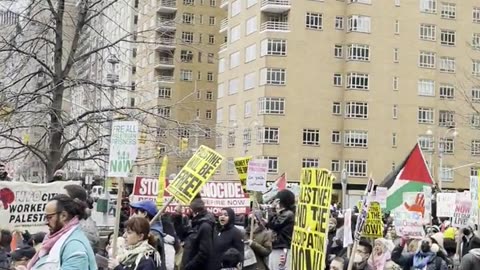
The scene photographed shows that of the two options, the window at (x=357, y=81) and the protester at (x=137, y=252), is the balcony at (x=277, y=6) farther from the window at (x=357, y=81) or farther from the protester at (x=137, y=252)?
the protester at (x=137, y=252)

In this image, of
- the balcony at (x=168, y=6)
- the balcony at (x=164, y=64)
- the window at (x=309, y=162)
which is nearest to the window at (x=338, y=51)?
the window at (x=309, y=162)

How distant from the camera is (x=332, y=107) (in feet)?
222

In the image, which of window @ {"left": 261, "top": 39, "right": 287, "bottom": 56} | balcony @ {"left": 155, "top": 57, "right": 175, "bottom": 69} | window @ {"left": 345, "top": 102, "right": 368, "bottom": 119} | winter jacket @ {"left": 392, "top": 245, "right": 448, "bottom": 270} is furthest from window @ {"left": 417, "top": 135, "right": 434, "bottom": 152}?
winter jacket @ {"left": 392, "top": 245, "right": 448, "bottom": 270}

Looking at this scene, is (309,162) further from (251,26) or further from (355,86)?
(251,26)

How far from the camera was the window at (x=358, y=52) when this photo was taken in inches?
2660

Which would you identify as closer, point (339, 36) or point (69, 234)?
point (69, 234)

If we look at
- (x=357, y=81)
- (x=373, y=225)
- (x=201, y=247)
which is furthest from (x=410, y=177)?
(x=357, y=81)

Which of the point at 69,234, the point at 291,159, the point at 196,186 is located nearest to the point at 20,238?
the point at 196,186

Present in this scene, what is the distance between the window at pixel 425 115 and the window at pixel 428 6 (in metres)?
8.33

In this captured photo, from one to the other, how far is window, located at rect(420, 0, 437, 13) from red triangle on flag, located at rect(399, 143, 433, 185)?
55179mm

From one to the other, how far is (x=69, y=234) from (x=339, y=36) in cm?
6381

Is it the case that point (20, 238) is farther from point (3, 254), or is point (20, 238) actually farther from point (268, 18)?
point (268, 18)

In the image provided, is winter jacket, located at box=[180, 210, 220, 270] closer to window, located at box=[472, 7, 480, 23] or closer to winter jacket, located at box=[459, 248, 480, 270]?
winter jacket, located at box=[459, 248, 480, 270]

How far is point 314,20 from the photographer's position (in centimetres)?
6744
